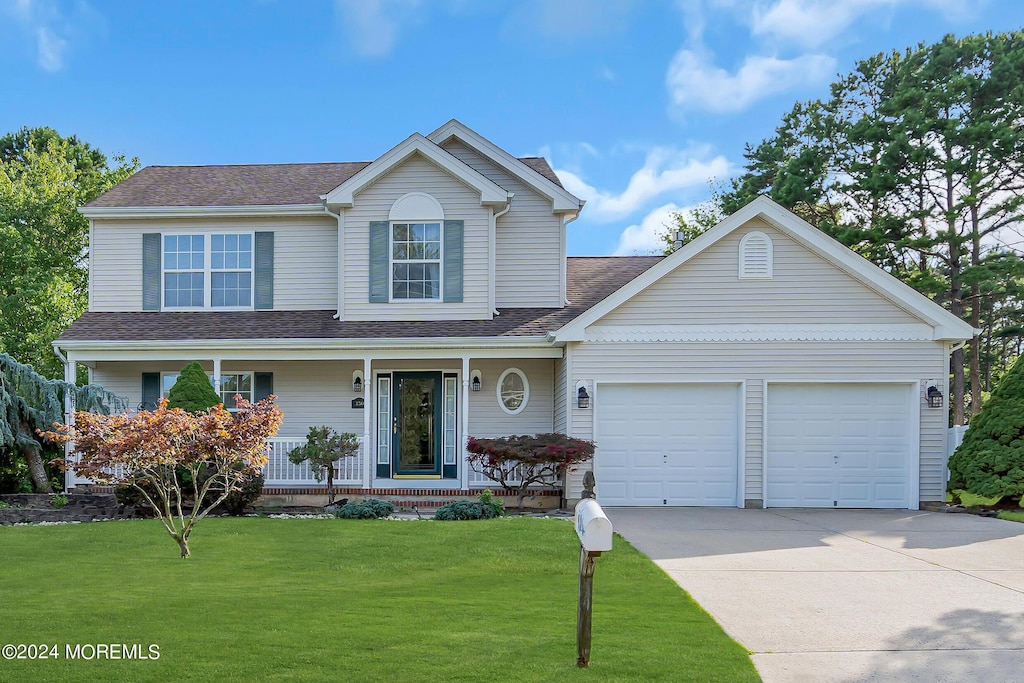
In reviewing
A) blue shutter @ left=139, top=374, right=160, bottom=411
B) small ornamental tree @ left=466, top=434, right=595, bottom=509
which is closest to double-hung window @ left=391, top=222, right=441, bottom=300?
small ornamental tree @ left=466, top=434, right=595, bottom=509

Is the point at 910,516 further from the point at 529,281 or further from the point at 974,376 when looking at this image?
the point at 974,376

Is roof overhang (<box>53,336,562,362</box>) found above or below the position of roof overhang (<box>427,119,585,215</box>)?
below

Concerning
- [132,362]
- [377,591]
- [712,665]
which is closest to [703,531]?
[377,591]

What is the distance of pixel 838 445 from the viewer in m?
14.9

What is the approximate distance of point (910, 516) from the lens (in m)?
13.7

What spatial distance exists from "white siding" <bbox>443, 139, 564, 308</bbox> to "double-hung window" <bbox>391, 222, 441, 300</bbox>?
1297mm

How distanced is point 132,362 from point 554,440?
8.88 meters

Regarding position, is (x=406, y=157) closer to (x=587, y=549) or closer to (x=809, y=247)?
(x=809, y=247)

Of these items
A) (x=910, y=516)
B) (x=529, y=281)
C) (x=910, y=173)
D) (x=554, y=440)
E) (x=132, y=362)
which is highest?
(x=910, y=173)

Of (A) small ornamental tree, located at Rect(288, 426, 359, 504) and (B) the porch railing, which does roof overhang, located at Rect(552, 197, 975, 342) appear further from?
(B) the porch railing

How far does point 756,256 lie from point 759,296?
2.28 feet

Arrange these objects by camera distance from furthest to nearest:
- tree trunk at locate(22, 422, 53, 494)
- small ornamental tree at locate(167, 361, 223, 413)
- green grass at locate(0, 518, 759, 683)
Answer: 1. tree trunk at locate(22, 422, 53, 494)
2. small ornamental tree at locate(167, 361, 223, 413)
3. green grass at locate(0, 518, 759, 683)

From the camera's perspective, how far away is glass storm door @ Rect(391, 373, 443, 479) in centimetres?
1697

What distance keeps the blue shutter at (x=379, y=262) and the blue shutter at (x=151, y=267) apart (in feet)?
14.9
